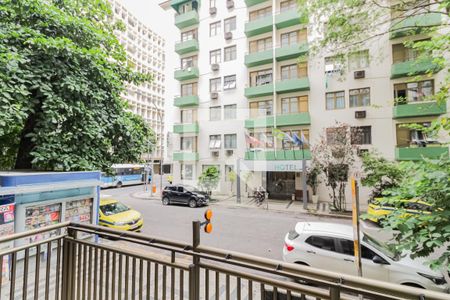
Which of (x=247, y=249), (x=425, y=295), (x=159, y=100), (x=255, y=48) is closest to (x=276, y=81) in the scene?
(x=255, y=48)

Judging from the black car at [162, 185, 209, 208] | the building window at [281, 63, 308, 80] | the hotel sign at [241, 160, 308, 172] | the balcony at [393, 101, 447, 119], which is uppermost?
the building window at [281, 63, 308, 80]

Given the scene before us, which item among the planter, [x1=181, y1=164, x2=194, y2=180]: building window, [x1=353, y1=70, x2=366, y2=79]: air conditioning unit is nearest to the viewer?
[x1=353, y1=70, x2=366, y2=79]: air conditioning unit

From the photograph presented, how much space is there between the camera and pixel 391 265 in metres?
4.95

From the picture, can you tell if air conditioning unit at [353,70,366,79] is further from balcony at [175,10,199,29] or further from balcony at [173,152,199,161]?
balcony at [175,10,199,29]

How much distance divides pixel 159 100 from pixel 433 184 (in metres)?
50.0

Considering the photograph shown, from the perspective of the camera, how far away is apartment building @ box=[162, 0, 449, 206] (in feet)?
48.4

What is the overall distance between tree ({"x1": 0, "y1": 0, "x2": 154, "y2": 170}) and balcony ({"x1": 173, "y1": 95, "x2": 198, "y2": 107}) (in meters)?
14.2

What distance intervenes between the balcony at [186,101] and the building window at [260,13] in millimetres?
8386

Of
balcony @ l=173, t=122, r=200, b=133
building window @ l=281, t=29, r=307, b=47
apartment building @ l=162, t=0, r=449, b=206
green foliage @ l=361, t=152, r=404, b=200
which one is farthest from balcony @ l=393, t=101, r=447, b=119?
balcony @ l=173, t=122, r=200, b=133

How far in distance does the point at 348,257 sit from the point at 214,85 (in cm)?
1838

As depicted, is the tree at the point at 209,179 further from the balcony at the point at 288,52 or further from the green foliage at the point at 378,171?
the balcony at the point at 288,52

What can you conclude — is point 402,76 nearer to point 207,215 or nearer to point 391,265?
point 391,265

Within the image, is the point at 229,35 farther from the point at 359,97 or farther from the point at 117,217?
the point at 117,217

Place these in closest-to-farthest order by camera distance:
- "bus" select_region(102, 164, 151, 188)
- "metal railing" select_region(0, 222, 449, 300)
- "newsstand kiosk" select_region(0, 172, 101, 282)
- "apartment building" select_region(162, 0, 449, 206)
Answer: "metal railing" select_region(0, 222, 449, 300)
"newsstand kiosk" select_region(0, 172, 101, 282)
"apartment building" select_region(162, 0, 449, 206)
"bus" select_region(102, 164, 151, 188)
